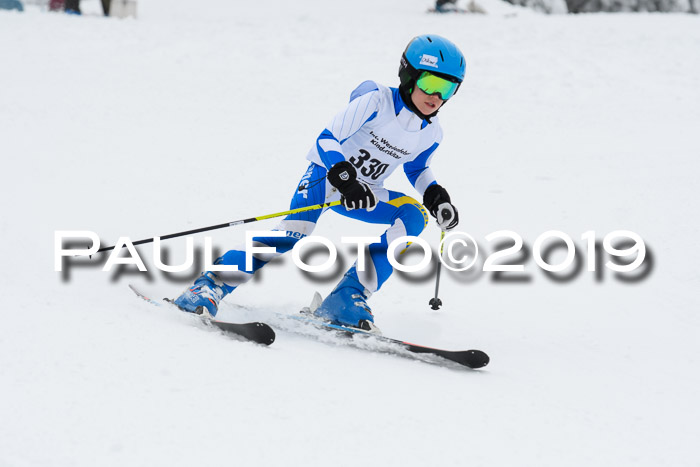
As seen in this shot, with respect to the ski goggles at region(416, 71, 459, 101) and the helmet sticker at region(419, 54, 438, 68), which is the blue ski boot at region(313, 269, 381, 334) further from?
the helmet sticker at region(419, 54, 438, 68)

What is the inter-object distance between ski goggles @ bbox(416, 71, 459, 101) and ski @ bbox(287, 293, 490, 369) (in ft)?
4.60

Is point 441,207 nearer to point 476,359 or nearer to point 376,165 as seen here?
point 376,165

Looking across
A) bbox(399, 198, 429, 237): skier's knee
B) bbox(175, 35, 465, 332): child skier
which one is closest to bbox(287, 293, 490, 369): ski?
bbox(175, 35, 465, 332): child skier

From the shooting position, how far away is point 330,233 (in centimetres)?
704

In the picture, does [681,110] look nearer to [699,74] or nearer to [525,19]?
[699,74]

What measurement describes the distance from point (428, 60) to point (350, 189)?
0.85 m

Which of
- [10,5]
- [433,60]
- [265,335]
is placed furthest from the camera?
[10,5]

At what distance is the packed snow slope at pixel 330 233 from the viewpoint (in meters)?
2.81

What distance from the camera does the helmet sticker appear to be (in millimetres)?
4180

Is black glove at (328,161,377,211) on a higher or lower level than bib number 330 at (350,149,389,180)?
lower

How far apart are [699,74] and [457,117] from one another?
13.7ft

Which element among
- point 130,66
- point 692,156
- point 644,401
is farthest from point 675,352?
point 130,66

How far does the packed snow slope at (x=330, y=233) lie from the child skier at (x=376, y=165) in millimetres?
368

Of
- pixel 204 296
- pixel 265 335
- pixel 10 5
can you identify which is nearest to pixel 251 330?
pixel 265 335
